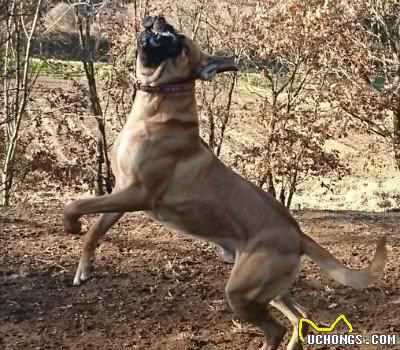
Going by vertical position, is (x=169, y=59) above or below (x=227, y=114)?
above

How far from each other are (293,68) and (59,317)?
229 inches

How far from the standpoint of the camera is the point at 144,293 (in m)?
5.27

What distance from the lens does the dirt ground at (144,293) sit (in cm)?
461

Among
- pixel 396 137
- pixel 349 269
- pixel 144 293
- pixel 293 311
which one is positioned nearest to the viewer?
pixel 349 269

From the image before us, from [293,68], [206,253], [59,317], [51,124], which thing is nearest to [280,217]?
[59,317]

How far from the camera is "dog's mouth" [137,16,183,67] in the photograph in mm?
3570

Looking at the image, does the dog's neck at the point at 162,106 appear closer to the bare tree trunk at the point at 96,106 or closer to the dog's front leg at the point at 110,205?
the dog's front leg at the point at 110,205

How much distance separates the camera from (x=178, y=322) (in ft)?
15.7

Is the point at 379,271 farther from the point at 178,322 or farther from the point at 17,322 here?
the point at 17,322

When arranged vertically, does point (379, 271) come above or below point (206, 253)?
above

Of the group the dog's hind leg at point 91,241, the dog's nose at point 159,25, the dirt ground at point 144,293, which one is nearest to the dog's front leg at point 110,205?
the dog's hind leg at point 91,241

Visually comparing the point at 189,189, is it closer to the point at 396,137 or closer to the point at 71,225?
the point at 71,225

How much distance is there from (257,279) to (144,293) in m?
1.81

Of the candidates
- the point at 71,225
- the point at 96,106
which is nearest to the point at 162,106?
the point at 71,225
